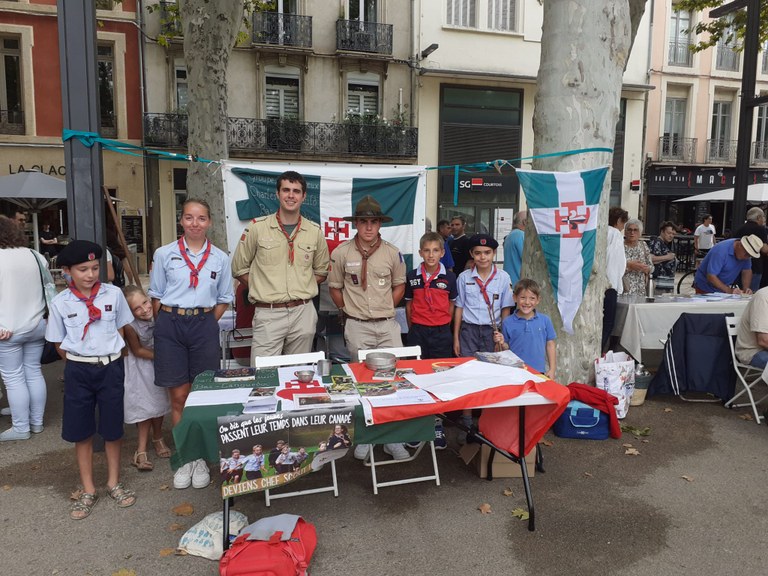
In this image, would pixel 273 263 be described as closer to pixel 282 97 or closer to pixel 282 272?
pixel 282 272

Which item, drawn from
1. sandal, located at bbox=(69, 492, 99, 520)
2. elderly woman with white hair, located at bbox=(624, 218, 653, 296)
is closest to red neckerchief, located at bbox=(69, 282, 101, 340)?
sandal, located at bbox=(69, 492, 99, 520)

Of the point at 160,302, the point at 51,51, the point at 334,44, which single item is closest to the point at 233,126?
the point at 334,44

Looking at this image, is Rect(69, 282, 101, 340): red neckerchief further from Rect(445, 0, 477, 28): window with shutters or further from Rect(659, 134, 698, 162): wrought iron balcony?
Rect(659, 134, 698, 162): wrought iron balcony

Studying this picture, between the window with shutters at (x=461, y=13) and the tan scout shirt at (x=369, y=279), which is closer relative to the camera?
the tan scout shirt at (x=369, y=279)

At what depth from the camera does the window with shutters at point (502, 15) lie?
64.7ft

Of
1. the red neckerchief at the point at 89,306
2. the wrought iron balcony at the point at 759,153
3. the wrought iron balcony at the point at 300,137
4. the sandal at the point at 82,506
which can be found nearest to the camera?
the sandal at the point at 82,506

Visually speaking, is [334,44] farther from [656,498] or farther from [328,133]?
[656,498]

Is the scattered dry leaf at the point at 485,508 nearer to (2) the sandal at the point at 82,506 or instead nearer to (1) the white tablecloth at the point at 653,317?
(2) the sandal at the point at 82,506

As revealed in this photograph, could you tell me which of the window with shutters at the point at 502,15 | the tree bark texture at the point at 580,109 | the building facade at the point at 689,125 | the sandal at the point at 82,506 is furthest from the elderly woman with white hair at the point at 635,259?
the building facade at the point at 689,125

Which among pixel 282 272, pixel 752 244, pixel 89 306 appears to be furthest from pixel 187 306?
pixel 752 244

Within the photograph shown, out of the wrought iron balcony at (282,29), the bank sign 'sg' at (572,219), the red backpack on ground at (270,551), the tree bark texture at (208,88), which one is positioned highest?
the wrought iron balcony at (282,29)

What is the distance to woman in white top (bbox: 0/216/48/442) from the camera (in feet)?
15.0

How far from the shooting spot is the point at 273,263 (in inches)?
170

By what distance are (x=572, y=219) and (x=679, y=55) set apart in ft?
71.7
